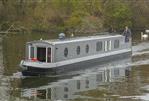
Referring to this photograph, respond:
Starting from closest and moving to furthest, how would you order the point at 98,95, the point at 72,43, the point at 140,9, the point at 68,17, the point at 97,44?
1. the point at 98,95
2. the point at 72,43
3. the point at 97,44
4. the point at 68,17
5. the point at 140,9

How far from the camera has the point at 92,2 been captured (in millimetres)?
96750

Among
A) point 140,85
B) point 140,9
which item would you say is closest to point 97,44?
point 140,85

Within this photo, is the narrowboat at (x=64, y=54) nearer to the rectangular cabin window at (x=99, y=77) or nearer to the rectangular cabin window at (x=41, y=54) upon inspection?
the rectangular cabin window at (x=41, y=54)

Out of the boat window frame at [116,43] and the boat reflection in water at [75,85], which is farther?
the boat window frame at [116,43]

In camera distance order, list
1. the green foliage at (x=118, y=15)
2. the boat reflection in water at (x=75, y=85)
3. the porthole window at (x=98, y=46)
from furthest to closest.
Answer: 1. the green foliage at (x=118, y=15)
2. the porthole window at (x=98, y=46)
3. the boat reflection in water at (x=75, y=85)

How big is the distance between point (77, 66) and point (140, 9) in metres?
62.6

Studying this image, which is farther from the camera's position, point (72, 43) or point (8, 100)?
point (72, 43)

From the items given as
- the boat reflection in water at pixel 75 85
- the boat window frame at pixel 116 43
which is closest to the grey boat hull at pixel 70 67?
the boat window frame at pixel 116 43

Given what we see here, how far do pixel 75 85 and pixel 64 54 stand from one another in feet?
18.4

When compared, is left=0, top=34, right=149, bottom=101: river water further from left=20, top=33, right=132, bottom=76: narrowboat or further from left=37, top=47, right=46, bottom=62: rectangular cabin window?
left=37, top=47, right=46, bottom=62: rectangular cabin window

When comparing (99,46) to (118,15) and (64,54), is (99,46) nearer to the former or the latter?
(64,54)

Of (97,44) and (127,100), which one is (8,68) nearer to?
(97,44)

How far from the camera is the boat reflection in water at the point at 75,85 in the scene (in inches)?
1152

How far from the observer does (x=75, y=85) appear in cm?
3291
